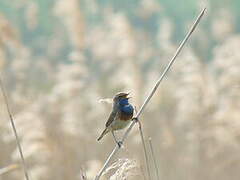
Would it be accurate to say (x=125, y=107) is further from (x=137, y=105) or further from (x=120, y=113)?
(x=137, y=105)

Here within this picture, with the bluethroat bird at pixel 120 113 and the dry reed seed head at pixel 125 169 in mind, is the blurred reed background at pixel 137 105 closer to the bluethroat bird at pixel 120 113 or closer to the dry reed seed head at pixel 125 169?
the bluethroat bird at pixel 120 113

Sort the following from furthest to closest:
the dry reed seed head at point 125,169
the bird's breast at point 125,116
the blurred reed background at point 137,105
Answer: the blurred reed background at point 137,105 → the bird's breast at point 125,116 → the dry reed seed head at point 125,169

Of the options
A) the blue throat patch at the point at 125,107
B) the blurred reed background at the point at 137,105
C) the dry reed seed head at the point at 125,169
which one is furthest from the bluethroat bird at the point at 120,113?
the blurred reed background at the point at 137,105

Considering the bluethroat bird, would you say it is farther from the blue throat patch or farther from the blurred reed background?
the blurred reed background

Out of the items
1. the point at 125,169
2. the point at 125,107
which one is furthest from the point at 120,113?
the point at 125,169

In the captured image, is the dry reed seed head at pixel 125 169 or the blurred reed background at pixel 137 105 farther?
the blurred reed background at pixel 137 105

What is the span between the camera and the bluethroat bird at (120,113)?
307 centimetres

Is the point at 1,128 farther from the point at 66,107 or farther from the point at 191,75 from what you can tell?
the point at 191,75

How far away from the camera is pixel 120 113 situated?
123 inches

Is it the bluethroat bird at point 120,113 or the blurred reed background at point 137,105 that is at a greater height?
the blurred reed background at point 137,105

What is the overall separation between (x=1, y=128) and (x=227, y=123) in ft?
6.41

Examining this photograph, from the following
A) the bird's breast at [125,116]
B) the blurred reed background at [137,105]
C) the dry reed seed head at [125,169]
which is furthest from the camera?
the blurred reed background at [137,105]

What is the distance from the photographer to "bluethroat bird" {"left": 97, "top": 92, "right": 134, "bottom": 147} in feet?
10.1

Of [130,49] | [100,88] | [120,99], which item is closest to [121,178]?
[120,99]
